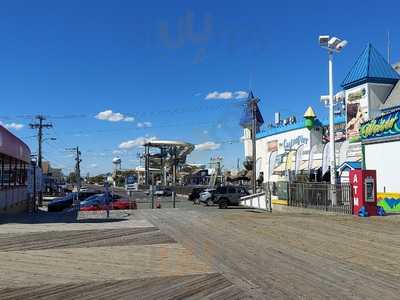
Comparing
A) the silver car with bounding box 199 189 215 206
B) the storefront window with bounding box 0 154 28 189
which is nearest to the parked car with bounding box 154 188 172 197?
the silver car with bounding box 199 189 215 206

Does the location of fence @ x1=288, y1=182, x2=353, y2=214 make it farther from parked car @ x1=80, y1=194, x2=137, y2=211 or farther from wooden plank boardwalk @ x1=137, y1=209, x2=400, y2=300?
parked car @ x1=80, y1=194, x2=137, y2=211

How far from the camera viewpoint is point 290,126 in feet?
173

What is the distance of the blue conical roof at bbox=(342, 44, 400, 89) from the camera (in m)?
35.7

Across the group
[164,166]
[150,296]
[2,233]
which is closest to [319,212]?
[2,233]

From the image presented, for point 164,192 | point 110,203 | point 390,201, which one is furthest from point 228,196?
point 164,192

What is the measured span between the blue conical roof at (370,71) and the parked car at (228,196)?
41.6 ft

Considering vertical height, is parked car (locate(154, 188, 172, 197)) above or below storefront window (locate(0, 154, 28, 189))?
below

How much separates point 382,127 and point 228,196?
62.6ft

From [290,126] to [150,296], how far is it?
152ft

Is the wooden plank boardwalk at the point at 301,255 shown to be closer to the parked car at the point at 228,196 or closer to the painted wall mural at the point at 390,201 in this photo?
the painted wall mural at the point at 390,201

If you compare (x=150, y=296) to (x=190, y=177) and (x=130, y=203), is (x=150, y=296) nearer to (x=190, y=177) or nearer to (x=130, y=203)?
(x=130, y=203)

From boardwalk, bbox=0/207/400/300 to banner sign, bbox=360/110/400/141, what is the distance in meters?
9.51

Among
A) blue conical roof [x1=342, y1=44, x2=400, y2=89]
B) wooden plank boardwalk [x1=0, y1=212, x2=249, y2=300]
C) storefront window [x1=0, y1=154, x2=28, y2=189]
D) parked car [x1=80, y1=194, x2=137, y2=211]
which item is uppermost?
blue conical roof [x1=342, y1=44, x2=400, y2=89]

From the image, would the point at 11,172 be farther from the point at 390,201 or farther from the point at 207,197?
the point at 390,201
